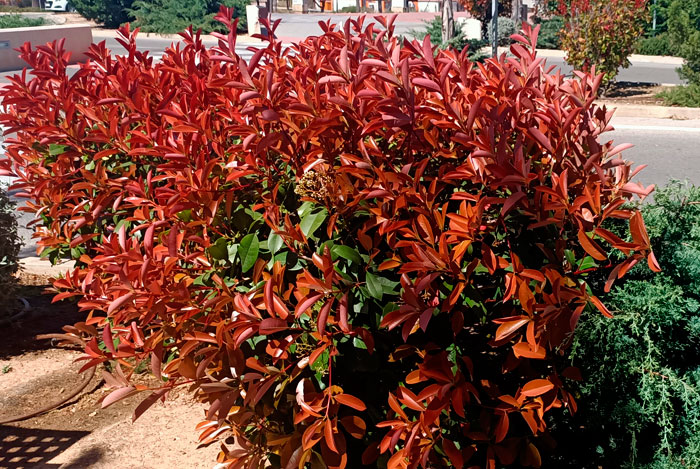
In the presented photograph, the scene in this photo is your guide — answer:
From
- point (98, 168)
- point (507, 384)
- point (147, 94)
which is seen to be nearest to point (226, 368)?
point (507, 384)

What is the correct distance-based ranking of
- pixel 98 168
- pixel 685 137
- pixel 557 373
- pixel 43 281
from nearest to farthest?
pixel 557 373 < pixel 98 168 < pixel 43 281 < pixel 685 137

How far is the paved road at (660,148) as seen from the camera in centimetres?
834

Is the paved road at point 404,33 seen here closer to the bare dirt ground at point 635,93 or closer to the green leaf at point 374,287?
the bare dirt ground at point 635,93

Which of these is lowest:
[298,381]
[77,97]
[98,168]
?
[298,381]

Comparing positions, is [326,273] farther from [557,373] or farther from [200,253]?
[557,373]

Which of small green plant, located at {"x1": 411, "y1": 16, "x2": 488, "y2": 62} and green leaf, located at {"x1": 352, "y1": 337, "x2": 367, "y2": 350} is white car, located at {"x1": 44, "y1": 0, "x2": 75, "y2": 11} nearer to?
small green plant, located at {"x1": 411, "y1": 16, "x2": 488, "y2": 62}

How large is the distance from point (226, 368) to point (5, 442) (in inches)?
68.8

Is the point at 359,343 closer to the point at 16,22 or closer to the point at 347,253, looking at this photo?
the point at 347,253

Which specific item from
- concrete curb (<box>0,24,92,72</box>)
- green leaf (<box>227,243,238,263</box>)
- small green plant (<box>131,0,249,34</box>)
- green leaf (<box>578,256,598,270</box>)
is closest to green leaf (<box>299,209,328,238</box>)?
green leaf (<box>227,243,238,263</box>)

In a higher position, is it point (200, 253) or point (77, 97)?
point (77, 97)

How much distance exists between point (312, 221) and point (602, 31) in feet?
38.5

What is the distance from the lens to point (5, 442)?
345 cm

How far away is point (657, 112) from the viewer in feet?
39.6

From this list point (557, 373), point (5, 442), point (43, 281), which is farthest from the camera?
point (43, 281)
